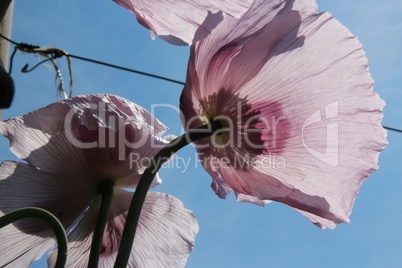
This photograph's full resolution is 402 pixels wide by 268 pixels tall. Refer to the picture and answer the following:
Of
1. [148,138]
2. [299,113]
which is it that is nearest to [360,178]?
[299,113]

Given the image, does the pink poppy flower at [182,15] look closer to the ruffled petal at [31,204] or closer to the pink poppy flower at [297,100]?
the pink poppy flower at [297,100]

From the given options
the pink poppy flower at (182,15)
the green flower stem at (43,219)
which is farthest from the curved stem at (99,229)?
the pink poppy flower at (182,15)

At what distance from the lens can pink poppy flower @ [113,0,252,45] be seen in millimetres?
248

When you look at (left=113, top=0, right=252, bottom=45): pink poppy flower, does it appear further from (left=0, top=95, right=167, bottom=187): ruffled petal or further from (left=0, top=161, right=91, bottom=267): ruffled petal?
(left=0, top=161, right=91, bottom=267): ruffled petal

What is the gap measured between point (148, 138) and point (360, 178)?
0.17 meters

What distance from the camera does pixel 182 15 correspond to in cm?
25

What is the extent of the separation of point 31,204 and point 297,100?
0.24 m

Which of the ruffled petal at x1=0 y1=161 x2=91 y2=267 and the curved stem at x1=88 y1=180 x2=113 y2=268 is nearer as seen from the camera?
the curved stem at x1=88 y1=180 x2=113 y2=268

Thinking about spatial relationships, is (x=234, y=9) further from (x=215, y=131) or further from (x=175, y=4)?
(x=215, y=131)

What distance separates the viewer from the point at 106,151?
41cm

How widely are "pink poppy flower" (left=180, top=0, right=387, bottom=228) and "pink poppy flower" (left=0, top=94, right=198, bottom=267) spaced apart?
71 millimetres

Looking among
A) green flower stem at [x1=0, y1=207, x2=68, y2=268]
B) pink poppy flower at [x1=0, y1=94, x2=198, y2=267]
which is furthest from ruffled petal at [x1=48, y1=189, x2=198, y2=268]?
green flower stem at [x1=0, y1=207, x2=68, y2=268]

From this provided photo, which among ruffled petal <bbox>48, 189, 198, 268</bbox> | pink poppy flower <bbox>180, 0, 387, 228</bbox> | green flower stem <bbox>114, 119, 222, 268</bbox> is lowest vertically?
ruffled petal <bbox>48, 189, 198, 268</bbox>

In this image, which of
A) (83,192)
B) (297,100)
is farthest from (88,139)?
(297,100)
